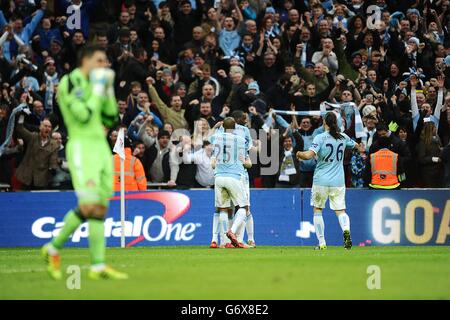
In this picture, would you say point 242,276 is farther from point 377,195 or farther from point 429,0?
point 429,0

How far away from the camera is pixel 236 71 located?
23.2m

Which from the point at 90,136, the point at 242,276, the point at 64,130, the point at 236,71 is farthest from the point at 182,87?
the point at 90,136

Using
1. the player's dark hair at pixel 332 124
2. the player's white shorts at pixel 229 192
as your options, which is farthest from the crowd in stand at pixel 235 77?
the player's dark hair at pixel 332 124

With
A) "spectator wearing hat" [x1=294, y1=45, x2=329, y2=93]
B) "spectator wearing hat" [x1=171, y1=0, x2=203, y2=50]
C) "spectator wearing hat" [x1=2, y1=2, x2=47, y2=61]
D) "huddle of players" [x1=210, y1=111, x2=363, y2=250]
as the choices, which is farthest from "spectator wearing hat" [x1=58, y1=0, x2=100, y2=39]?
"huddle of players" [x1=210, y1=111, x2=363, y2=250]

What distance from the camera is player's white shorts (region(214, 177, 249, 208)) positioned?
65.4 feet

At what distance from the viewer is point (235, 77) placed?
2305 centimetres

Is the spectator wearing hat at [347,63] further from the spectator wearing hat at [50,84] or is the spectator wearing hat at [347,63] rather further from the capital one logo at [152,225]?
the spectator wearing hat at [50,84]

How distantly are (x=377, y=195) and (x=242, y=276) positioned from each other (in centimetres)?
940

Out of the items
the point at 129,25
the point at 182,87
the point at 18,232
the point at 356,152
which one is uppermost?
the point at 129,25

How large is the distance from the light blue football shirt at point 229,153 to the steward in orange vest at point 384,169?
346 centimetres

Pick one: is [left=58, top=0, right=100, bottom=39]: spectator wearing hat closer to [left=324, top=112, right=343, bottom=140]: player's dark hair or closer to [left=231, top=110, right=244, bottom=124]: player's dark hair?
[left=231, top=110, right=244, bottom=124]: player's dark hair

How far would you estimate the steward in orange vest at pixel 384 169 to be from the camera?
72.1ft

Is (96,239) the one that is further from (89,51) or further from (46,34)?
(46,34)

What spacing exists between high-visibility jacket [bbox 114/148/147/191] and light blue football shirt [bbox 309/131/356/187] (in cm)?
448
